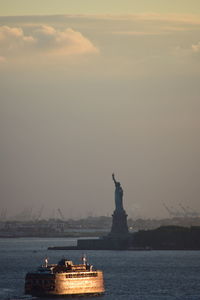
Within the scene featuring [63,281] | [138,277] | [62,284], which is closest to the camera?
[62,284]

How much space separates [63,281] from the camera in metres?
114

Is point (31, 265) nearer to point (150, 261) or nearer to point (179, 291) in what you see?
point (150, 261)

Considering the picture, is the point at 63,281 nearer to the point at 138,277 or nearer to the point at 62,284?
the point at 62,284

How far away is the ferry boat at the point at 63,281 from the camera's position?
370 ft

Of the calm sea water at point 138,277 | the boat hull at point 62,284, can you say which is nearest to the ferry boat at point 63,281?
the boat hull at point 62,284

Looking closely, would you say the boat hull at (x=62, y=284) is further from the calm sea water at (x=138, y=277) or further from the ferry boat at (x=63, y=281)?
the calm sea water at (x=138, y=277)

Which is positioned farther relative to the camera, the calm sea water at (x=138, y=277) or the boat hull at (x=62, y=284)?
the calm sea water at (x=138, y=277)

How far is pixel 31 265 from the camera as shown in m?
180

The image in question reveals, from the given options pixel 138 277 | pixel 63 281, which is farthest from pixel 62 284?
pixel 138 277

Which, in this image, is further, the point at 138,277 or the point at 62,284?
the point at 138,277

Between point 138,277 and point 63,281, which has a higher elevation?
point 138,277

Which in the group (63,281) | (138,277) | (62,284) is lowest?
(62,284)

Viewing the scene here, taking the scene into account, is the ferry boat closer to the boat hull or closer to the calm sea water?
the boat hull

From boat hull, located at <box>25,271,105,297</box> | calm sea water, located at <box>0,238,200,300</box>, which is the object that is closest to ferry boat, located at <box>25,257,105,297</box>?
boat hull, located at <box>25,271,105,297</box>
